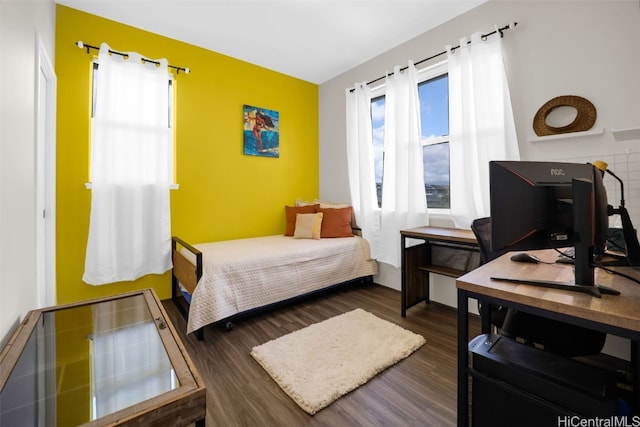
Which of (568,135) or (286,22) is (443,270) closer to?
(568,135)

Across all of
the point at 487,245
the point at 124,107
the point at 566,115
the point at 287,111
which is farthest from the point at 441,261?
the point at 124,107

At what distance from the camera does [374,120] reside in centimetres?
345

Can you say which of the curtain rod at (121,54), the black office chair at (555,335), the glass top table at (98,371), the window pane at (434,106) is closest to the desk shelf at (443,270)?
the black office chair at (555,335)

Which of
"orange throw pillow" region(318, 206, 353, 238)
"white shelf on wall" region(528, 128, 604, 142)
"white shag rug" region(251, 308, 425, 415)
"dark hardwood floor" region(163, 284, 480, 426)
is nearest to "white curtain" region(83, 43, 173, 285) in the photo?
"dark hardwood floor" region(163, 284, 480, 426)

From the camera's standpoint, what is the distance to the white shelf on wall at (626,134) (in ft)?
4.71

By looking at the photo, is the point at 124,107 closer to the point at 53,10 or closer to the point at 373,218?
the point at 53,10

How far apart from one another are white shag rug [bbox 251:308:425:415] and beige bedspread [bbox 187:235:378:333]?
0.44m

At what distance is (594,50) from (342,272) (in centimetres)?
262

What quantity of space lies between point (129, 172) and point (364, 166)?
238 cm

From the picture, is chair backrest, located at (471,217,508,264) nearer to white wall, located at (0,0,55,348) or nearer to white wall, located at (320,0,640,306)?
white wall, located at (320,0,640,306)

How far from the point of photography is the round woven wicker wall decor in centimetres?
190

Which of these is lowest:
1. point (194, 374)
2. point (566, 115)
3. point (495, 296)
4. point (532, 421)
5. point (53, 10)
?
point (532, 421)

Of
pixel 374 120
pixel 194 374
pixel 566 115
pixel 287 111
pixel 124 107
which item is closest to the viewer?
pixel 194 374

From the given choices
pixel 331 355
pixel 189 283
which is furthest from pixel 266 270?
pixel 331 355
